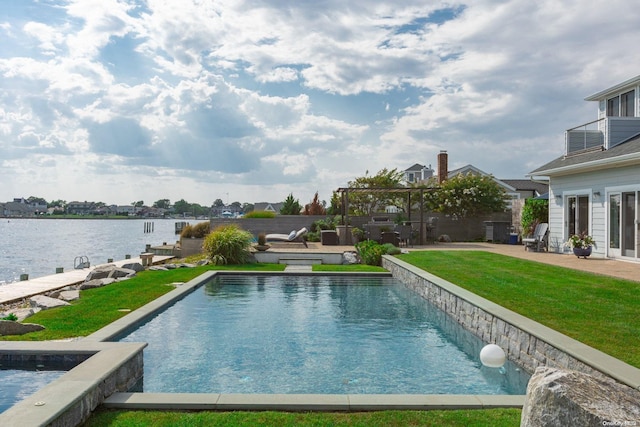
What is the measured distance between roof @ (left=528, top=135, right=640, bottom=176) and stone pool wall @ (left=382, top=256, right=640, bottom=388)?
6.66 meters

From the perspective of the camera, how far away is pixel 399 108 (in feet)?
74.8

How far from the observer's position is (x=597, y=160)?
14.4 m

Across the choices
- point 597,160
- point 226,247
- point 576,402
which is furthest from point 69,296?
point 597,160

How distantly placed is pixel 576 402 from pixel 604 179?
14050mm

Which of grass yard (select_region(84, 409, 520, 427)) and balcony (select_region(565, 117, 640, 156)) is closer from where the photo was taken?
grass yard (select_region(84, 409, 520, 427))

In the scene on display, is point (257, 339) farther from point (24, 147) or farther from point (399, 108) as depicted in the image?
point (24, 147)

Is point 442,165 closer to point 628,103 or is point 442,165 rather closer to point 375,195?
point 375,195

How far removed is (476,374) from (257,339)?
3103 mm

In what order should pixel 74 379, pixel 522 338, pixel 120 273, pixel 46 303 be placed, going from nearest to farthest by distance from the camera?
1. pixel 74 379
2. pixel 522 338
3. pixel 46 303
4. pixel 120 273

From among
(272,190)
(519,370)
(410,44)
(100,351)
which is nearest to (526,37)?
(410,44)

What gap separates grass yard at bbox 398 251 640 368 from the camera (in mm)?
5992

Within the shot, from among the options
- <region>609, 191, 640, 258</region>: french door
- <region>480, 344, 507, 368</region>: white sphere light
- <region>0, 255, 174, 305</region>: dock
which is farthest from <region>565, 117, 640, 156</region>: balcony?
<region>0, 255, 174, 305</region>: dock

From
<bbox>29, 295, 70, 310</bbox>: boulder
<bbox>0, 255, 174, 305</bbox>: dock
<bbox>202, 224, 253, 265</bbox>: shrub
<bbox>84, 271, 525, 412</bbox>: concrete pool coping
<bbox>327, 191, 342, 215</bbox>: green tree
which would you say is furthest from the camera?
<bbox>327, 191, 342, 215</bbox>: green tree

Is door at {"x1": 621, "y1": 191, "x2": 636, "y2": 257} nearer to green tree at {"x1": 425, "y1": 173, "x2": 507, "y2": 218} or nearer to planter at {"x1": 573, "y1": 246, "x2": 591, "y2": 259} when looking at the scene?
planter at {"x1": 573, "y1": 246, "x2": 591, "y2": 259}
